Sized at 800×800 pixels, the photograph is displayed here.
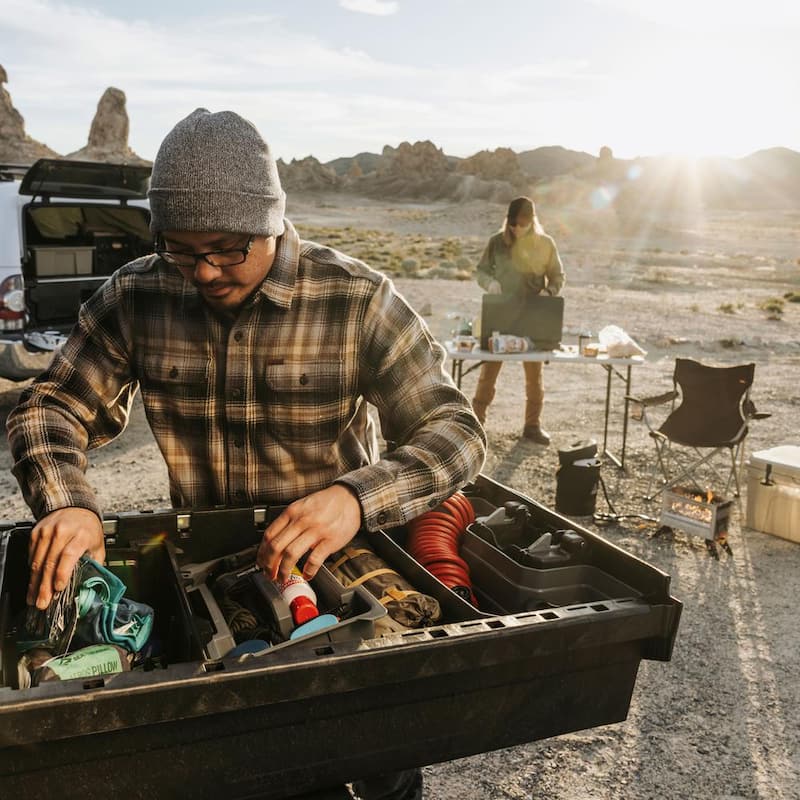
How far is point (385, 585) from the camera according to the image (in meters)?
1.58

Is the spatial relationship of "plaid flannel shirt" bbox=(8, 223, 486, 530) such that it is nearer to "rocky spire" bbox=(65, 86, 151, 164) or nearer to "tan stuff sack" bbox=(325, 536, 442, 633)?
"tan stuff sack" bbox=(325, 536, 442, 633)

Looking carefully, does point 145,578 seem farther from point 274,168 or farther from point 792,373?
point 792,373

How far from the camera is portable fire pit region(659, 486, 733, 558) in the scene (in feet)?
17.4

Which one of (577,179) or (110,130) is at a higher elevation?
(110,130)

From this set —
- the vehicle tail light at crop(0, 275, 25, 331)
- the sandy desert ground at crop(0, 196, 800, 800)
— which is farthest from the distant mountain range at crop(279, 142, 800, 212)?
the vehicle tail light at crop(0, 275, 25, 331)

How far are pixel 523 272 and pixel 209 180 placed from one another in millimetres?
6211

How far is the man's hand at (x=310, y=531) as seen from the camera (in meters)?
1.46

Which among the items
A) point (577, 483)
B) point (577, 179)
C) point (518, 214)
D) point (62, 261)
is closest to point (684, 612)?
point (577, 483)

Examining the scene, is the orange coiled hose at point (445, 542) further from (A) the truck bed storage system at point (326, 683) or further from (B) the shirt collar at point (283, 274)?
(B) the shirt collar at point (283, 274)

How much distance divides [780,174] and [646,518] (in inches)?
5903

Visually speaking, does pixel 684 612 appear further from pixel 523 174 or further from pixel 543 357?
pixel 523 174

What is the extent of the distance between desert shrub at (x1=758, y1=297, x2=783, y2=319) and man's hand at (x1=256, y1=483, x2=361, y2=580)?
18308mm

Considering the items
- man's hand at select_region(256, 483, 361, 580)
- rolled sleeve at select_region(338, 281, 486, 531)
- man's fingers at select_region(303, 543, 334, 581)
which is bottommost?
man's fingers at select_region(303, 543, 334, 581)

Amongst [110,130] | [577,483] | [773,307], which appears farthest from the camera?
[110,130]
